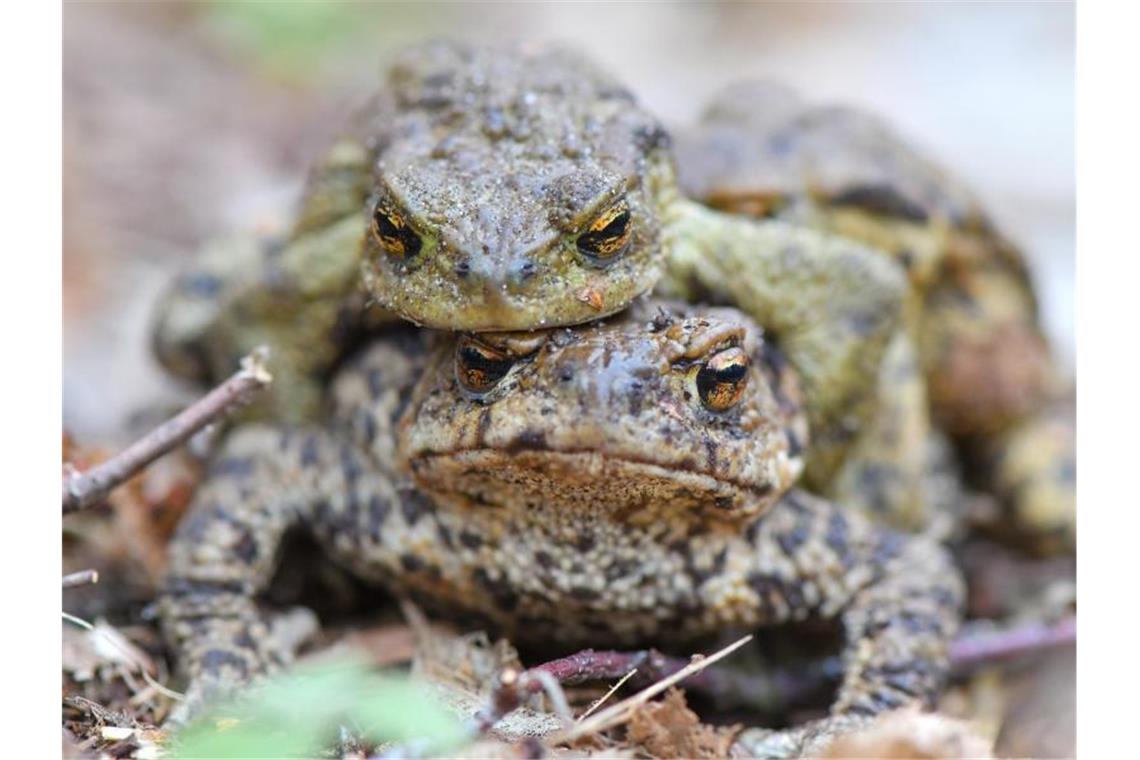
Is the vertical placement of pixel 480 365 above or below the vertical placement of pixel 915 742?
above

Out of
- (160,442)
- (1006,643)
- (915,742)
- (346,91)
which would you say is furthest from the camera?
(346,91)

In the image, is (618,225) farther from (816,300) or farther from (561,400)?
(816,300)

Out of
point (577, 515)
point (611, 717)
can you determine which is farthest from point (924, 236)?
point (611, 717)

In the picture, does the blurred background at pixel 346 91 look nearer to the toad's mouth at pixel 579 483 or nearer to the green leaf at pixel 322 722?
the toad's mouth at pixel 579 483

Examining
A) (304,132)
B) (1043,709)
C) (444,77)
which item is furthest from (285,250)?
(304,132)

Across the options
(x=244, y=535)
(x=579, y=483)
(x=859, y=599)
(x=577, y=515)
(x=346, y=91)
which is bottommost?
(x=859, y=599)

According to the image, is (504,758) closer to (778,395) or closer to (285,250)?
(778,395)

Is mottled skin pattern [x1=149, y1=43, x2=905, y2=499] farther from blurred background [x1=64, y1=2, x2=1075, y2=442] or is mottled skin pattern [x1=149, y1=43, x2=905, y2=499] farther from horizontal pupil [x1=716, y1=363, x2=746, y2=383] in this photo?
blurred background [x1=64, y1=2, x2=1075, y2=442]
